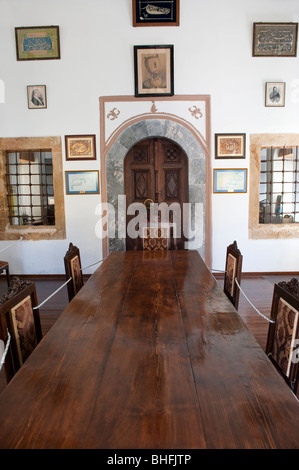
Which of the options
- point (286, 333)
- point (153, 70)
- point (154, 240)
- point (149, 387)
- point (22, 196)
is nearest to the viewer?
point (149, 387)

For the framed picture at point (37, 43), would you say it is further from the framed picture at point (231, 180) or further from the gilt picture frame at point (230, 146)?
the framed picture at point (231, 180)

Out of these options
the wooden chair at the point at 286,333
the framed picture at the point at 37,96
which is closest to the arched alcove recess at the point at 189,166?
the framed picture at the point at 37,96

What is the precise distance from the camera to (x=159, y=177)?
16.5 ft

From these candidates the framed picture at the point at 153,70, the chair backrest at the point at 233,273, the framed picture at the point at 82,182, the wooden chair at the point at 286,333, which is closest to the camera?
the wooden chair at the point at 286,333

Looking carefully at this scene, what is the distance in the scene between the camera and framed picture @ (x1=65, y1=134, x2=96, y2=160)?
15.9 ft

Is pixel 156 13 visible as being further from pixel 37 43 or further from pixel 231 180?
pixel 231 180

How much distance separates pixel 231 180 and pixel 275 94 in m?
1.46

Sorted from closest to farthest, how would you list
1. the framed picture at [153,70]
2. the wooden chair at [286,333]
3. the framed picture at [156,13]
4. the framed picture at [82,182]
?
the wooden chair at [286,333]
the framed picture at [156,13]
the framed picture at [153,70]
the framed picture at [82,182]

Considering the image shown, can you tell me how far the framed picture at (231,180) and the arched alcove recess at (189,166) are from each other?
0.14 metres

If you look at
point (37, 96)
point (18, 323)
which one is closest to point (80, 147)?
point (37, 96)

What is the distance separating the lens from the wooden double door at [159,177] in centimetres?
501

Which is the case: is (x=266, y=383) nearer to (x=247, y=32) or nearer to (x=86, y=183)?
(x=86, y=183)

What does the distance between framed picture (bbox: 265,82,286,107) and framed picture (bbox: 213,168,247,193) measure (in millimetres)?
1094
